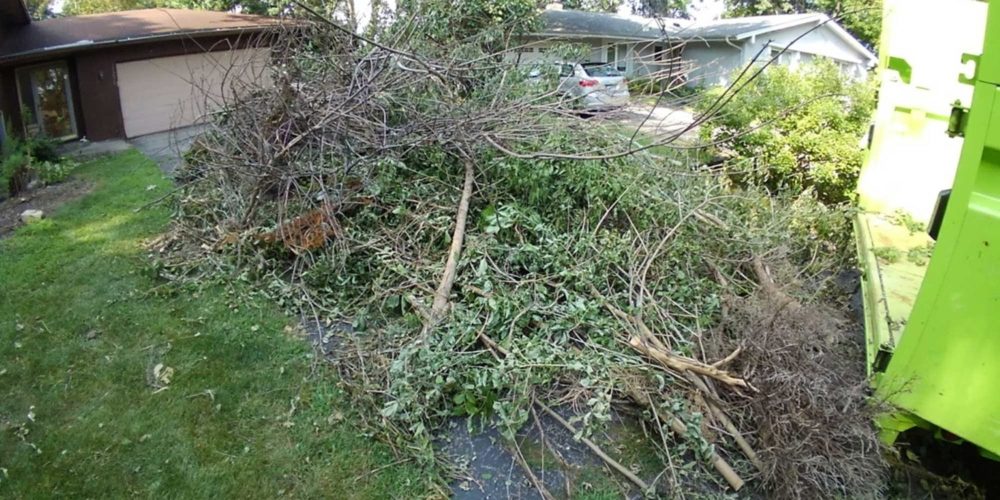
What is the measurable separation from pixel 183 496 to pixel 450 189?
333 centimetres

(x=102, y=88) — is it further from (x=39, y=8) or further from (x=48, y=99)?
(x=39, y=8)

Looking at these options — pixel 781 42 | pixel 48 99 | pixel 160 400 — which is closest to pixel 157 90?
pixel 48 99

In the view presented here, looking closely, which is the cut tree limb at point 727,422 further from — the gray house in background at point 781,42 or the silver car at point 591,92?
the gray house in background at point 781,42

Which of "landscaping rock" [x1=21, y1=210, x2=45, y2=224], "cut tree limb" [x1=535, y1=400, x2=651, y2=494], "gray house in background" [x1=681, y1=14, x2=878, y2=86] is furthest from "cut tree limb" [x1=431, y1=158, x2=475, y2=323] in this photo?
"gray house in background" [x1=681, y1=14, x2=878, y2=86]

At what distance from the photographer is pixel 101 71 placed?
43.7 ft

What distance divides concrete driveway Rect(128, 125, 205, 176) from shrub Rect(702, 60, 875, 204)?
784 centimetres

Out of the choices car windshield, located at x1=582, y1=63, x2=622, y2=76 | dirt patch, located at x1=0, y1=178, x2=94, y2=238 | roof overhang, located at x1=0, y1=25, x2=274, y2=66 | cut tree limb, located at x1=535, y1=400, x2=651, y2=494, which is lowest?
cut tree limb, located at x1=535, y1=400, x2=651, y2=494

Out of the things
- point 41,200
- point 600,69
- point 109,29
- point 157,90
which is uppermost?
point 109,29

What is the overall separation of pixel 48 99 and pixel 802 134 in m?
14.2

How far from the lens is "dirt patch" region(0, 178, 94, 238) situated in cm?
765

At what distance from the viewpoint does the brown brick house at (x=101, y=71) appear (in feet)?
39.6

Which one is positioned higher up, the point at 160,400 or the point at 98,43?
the point at 98,43

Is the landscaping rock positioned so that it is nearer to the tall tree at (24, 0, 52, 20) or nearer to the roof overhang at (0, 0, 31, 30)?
the roof overhang at (0, 0, 31, 30)

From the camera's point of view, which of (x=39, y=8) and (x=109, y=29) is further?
(x=39, y=8)
